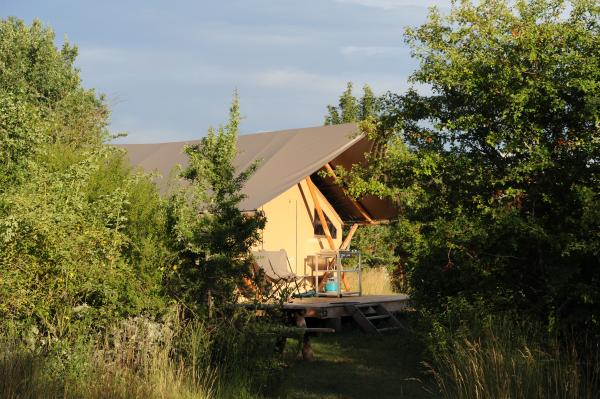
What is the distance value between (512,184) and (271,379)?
3163mm

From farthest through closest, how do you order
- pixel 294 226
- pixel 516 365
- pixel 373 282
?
pixel 373 282, pixel 294 226, pixel 516 365

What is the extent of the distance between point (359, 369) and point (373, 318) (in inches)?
151

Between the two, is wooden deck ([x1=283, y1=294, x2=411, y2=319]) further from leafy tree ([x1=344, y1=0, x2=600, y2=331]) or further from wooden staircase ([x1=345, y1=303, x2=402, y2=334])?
leafy tree ([x1=344, y1=0, x2=600, y2=331])

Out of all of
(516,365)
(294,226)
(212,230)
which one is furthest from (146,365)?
(294,226)

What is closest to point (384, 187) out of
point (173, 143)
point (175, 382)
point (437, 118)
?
point (437, 118)

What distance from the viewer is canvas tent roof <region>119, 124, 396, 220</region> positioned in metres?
16.8

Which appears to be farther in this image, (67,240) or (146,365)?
(67,240)

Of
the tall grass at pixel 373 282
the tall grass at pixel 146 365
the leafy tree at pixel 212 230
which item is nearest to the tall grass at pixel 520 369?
the tall grass at pixel 146 365

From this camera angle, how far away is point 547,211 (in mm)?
7539

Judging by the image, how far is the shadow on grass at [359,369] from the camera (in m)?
9.45

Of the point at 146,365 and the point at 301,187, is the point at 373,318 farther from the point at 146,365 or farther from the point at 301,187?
the point at 146,365

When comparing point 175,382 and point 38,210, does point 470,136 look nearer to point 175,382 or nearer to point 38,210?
point 175,382

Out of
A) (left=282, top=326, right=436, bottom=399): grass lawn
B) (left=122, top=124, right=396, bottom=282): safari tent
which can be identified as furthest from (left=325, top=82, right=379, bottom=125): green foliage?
(left=282, top=326, right=436, bottom=399): grass lawn

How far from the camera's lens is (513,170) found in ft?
24.5
